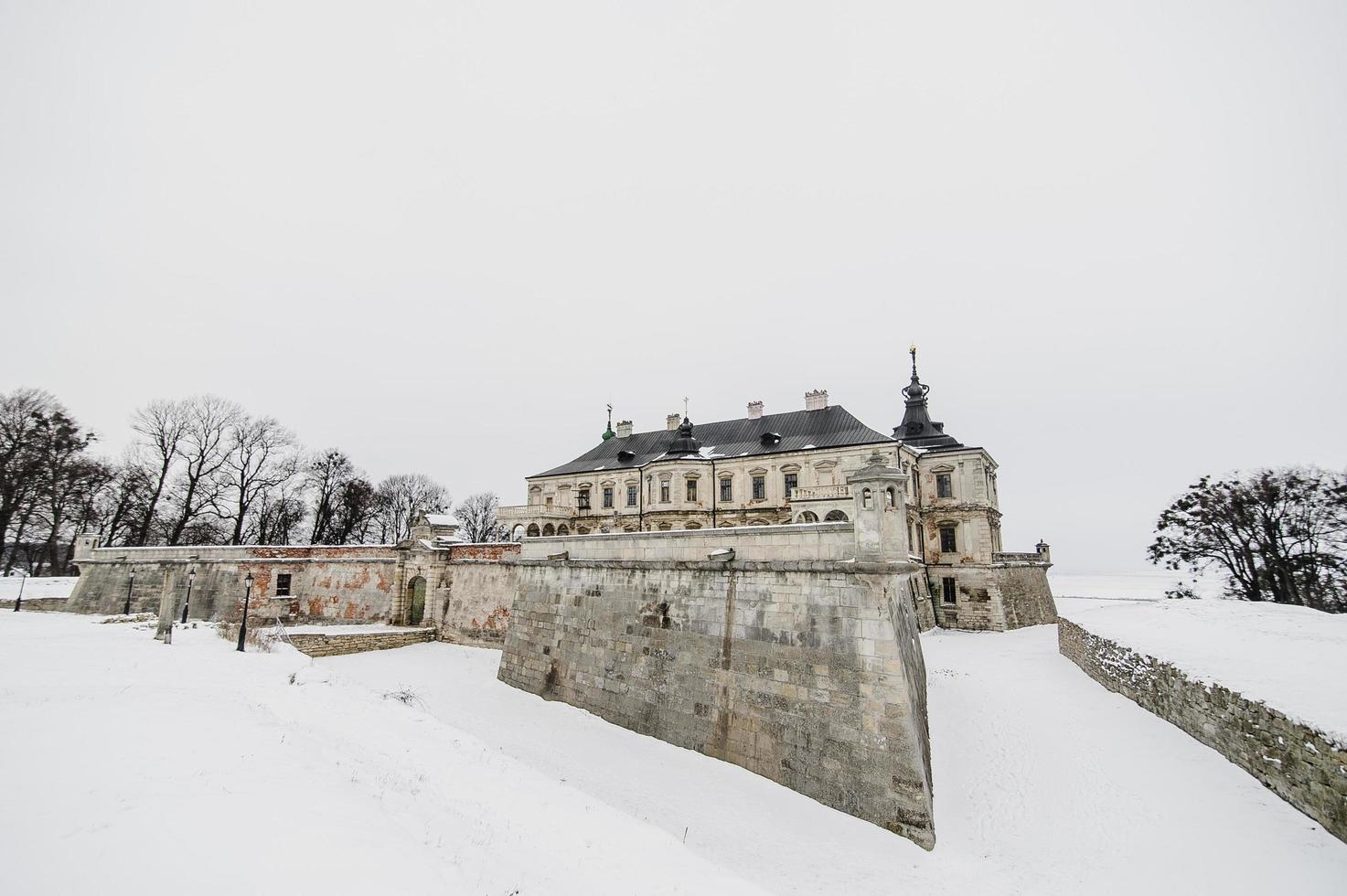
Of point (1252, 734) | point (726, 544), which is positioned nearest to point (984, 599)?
point (1252, 734)

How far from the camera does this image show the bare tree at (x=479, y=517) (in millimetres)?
53688

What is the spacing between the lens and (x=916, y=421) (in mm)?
31656

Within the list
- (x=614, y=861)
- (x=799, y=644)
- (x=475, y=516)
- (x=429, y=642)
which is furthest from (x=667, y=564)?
(x=475, y=516)

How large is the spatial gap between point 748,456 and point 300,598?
73.5 ft

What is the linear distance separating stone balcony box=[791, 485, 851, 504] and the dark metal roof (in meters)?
2.35

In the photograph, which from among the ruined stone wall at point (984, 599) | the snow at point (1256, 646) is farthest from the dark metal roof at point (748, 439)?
the snow at point (1256, 646)

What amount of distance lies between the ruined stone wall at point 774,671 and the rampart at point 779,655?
0.02 meters

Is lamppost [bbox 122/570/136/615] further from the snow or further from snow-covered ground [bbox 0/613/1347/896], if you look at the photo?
the snow

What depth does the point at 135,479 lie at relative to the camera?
31922 mm

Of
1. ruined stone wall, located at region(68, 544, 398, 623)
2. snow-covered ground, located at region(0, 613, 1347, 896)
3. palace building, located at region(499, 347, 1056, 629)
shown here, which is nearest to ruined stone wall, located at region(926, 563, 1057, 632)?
palace building, located at region(499, 347, 1056, 629)

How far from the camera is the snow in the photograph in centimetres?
907

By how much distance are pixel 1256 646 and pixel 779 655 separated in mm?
12376

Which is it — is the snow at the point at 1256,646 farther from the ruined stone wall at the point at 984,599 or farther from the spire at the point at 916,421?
the spire at the point at 916,421

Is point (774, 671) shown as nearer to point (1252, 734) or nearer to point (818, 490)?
point (1252, 734)
